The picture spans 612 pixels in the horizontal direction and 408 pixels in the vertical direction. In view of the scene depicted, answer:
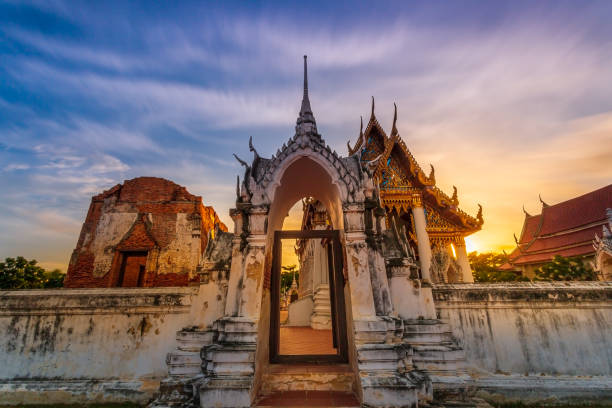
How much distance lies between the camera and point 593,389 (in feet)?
12.3

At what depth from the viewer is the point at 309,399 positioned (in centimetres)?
295

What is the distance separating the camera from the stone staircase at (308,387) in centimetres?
289

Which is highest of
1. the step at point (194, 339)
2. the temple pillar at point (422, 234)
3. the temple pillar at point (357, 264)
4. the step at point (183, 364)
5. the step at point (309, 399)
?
the temple pillar at point (422, 234)

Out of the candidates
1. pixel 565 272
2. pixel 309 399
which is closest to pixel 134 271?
pixel 309 399

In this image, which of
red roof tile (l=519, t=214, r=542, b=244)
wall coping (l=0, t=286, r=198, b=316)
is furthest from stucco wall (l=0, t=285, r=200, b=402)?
red roof tile (l=519, t=214, r=542, b=244)

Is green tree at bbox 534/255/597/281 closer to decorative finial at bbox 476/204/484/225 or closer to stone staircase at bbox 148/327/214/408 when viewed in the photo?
decorative finial at bbox 476/204/484/225

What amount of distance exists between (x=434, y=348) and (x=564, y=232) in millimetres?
21139

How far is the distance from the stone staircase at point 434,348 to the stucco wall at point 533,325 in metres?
0.95

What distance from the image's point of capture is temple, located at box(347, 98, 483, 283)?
1095 cm

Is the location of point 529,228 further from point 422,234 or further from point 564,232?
point 422,234

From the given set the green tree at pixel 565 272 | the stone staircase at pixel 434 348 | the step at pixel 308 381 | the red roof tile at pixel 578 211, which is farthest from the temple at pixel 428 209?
the red roof tile at pixel 578 211

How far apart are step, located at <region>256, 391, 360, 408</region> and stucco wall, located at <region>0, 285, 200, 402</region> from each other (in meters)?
2.00

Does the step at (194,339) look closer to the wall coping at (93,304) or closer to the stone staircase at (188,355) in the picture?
the stone staircase at (188,355)

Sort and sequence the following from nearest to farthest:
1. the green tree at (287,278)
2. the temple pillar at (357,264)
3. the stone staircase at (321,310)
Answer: the temple pillar at (357,264), the stone staircase at (321,310), the green tree at (287,278)
